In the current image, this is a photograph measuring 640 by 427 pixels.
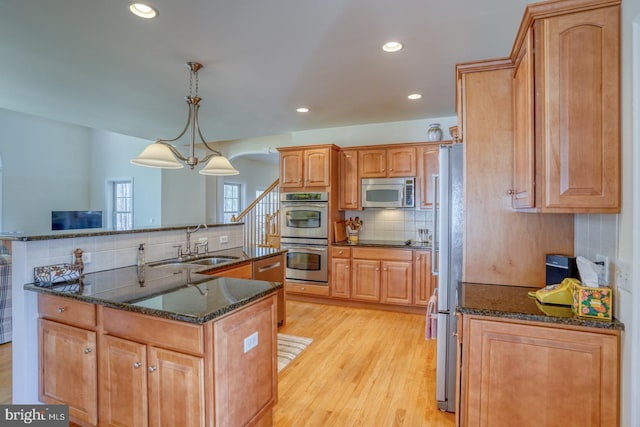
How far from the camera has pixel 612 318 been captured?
141 cm

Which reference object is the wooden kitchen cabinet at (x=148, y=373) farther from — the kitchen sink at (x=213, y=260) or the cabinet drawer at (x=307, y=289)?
the cabinet drawer at (x=307, y=289)

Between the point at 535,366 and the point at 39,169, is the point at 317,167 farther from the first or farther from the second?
the point at 39,169

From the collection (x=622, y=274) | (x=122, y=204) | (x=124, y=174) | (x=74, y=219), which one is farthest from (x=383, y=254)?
(x=74, y=219)

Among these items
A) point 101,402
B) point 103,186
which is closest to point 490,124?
point 101,402

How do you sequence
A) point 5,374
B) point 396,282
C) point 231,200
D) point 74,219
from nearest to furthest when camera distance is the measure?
point 5,374 → point 396,282 → point 74,219 → point 231,200

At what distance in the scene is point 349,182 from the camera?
184 inches

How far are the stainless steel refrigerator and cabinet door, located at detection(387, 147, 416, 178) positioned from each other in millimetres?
2090

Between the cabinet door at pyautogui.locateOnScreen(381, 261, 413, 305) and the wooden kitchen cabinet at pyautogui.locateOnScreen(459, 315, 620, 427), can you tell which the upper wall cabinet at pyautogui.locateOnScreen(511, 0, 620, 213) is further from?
the cabinet door at pyautogui.locateOnScreen(381, 261, 413, 305)

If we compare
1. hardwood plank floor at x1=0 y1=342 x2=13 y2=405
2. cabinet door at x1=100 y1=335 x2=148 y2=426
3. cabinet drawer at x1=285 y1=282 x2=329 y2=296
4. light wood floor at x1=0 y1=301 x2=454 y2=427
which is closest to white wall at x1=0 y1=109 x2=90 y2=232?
hardwood plank floor at x1=0 y1=342 x2=13 y2=405

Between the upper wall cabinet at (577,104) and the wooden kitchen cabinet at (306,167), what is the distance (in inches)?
123

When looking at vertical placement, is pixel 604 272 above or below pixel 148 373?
above

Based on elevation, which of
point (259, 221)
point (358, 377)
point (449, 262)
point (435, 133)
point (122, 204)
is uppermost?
point (435, 133)

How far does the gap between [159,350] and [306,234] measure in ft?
10.3

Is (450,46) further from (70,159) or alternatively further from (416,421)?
(70,159)
